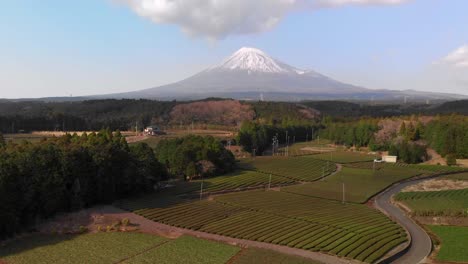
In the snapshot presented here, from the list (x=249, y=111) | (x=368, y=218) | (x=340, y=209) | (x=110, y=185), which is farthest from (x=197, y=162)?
(x=249, y=111)

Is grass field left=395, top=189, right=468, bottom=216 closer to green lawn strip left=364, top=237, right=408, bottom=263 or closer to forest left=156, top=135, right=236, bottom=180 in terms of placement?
green lawn strip left=364, top=237, right=408, bottom=263

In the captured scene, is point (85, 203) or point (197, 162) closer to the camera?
point (85, 203)

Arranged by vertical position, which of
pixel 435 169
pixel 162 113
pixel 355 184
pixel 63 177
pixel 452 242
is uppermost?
pixel 162 113

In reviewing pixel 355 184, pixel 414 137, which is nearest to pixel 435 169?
pixel 355 184

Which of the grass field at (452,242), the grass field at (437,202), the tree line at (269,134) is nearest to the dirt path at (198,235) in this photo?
the grass field at (452,242)

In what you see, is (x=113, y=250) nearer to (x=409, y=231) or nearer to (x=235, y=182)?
(x=409, y=231)

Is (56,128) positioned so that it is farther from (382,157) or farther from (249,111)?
(382,157)
